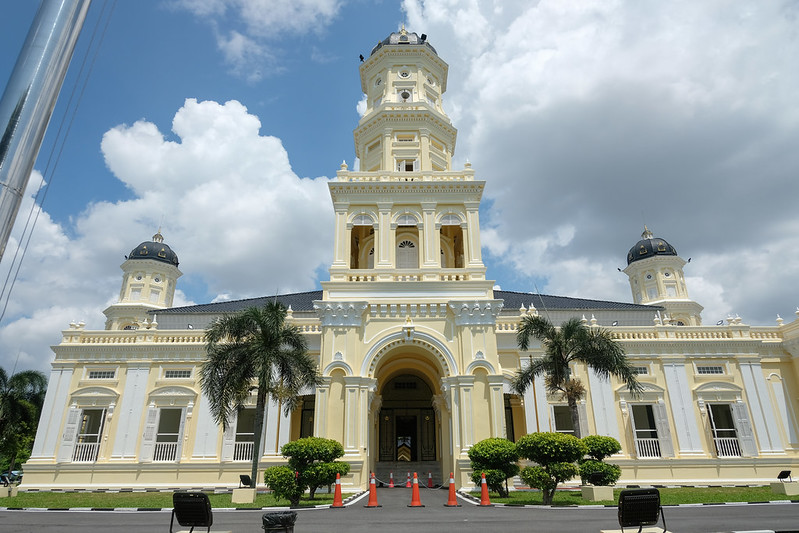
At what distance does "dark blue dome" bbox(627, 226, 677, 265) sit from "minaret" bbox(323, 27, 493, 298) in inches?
1140

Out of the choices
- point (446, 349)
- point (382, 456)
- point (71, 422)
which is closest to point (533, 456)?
point (446, 349)

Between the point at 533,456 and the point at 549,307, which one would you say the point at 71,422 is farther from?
the point at 549,307

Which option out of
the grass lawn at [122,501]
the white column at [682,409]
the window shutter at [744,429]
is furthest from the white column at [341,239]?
the window shutter at [744,429]

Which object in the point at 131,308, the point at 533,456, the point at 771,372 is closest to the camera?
the point at 533,456

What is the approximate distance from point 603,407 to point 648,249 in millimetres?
28786

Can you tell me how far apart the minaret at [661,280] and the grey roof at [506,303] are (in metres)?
10.7

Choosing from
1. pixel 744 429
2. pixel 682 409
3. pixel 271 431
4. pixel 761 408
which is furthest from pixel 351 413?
pixel 761 408

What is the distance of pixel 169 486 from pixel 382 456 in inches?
453

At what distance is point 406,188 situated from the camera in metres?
26.7

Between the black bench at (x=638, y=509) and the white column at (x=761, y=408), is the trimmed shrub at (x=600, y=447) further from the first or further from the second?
the white column at (x=761, y=408)

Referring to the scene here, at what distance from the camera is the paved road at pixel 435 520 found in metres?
11.1

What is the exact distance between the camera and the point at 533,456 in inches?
673

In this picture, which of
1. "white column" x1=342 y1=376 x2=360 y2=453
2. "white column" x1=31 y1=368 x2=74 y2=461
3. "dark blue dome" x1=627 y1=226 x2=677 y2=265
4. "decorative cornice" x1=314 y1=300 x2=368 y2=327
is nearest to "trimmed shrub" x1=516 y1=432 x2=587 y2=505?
"white column" x1=342 y1=376 x2=360 y2=453

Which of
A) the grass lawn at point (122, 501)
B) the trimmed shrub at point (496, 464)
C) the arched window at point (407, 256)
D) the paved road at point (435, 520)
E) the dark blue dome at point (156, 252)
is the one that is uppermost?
the dark blue dome at point (156, 252)
